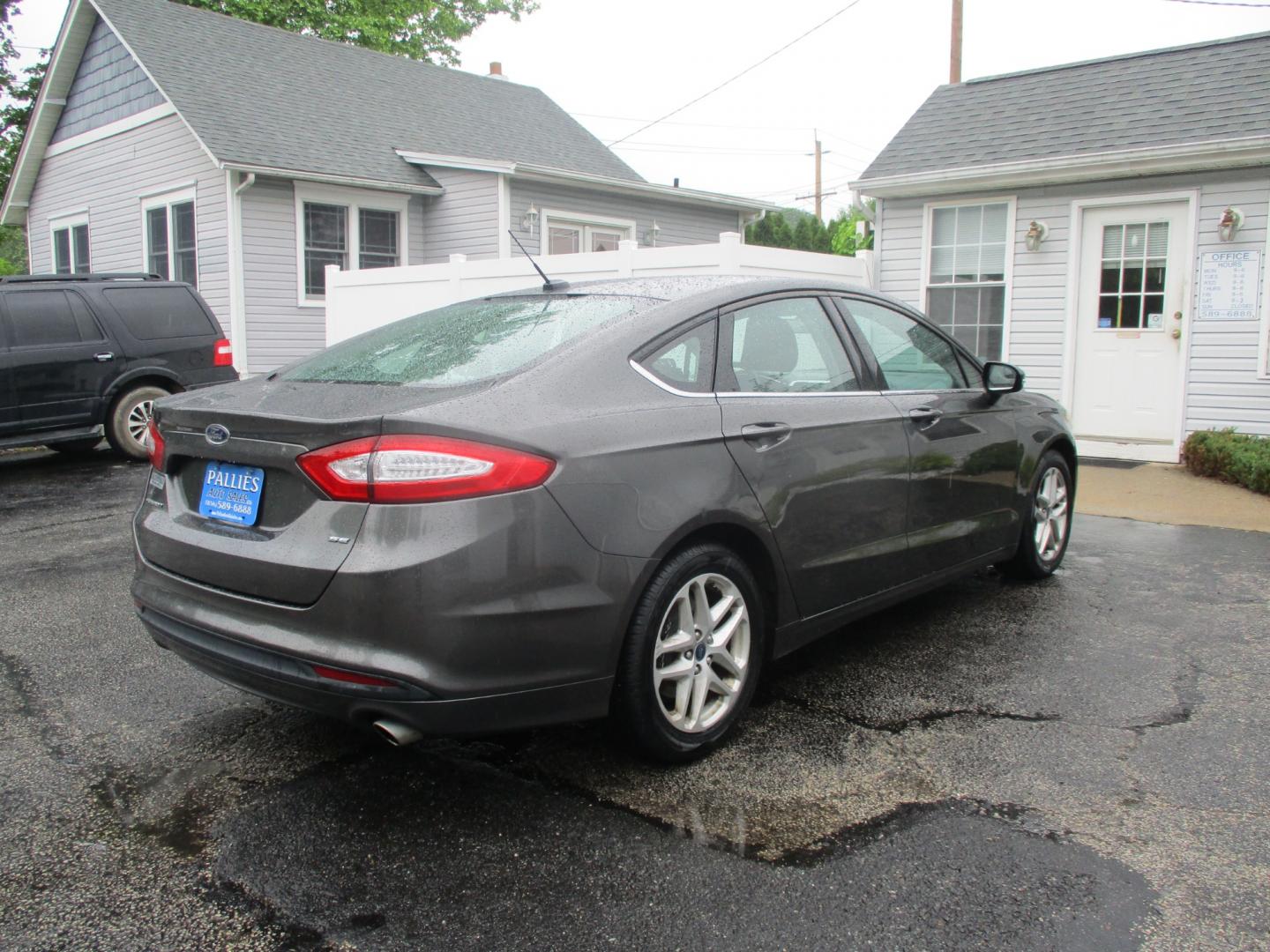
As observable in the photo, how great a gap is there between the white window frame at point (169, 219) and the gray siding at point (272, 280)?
1135 millimetres

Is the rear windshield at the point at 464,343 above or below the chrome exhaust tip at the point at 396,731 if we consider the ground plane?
above

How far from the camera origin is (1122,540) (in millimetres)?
6773

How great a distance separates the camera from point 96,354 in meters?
9.61

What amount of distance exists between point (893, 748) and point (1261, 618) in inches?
103

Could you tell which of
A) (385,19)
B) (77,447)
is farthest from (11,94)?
(77,447)

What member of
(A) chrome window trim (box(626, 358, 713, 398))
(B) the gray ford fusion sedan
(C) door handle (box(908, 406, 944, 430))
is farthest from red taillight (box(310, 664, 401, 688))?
(C) door handle (box(908, 406, 944, 430))

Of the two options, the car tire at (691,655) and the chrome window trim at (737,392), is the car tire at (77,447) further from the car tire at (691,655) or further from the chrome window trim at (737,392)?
the car tire at (691,655)

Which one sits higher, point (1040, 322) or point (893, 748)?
point (1040, 322)

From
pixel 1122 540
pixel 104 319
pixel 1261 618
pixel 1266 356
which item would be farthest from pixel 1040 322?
pixel 104 319

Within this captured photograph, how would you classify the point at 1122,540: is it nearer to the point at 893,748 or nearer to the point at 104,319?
the point at 893,748

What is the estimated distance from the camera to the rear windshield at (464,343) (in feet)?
10.5

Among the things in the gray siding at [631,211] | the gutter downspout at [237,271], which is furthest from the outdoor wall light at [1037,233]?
the gutter downspout at [237,271]

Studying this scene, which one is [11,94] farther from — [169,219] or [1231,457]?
[1231,457]

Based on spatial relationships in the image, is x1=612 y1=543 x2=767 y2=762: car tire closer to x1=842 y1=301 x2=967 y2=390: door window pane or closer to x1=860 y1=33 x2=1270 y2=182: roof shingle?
x1=842 y1=301 x2=967 y2=390: door window pane
